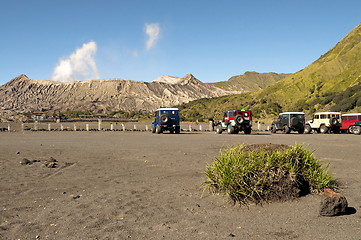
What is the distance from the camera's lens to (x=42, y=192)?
23.5 feet

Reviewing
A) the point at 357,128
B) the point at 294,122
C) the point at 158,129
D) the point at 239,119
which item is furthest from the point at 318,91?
the point at 158,129

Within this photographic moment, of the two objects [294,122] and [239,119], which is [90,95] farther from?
[294,122]

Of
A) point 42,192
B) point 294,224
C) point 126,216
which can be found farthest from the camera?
point 42,192

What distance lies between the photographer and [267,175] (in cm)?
586

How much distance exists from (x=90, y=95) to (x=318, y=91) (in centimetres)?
11819

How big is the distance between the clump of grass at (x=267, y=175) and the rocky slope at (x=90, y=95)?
126 m

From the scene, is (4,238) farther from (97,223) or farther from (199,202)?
(199,202)

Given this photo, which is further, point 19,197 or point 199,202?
point 19,197

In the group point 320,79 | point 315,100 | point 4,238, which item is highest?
point 320,79

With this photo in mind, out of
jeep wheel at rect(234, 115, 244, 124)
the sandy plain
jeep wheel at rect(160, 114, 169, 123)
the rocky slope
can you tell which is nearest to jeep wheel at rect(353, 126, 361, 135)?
jeep wheel at rect(234, 115, 244, 124)

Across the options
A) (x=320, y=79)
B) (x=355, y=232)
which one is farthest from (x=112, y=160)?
(x=320, y=79)

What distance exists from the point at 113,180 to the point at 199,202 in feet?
10.7

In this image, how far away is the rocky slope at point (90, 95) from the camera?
5468 inches

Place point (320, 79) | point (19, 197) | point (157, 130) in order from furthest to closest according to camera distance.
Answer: point (320, 79)
point (157, 130)
point (19, 197)
